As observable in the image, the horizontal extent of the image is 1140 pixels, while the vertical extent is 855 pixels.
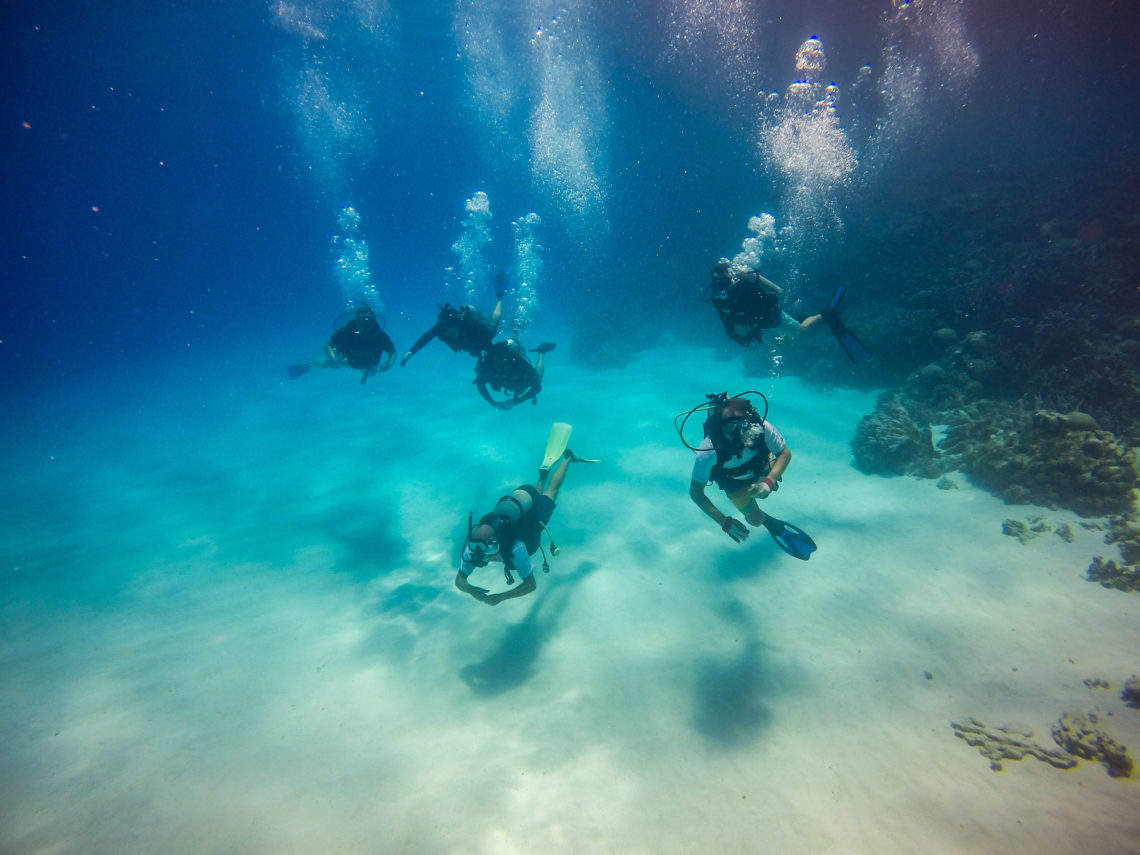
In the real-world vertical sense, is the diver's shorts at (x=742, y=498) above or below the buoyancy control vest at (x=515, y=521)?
above

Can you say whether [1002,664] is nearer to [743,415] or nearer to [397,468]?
[743,415]

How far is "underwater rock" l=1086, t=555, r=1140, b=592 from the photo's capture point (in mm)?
5379

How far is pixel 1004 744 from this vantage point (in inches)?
154

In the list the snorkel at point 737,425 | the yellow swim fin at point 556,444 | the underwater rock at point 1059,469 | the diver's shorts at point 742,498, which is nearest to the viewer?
the diver's shorts at point 742,498

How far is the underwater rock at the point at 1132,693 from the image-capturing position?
13.4 feet

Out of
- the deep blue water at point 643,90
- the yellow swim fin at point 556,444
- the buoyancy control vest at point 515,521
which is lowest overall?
the buoyancy control vest at point 515,521

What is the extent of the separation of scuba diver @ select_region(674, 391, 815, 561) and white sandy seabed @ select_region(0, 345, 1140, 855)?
154 centimetres

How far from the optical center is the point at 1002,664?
4.69 m

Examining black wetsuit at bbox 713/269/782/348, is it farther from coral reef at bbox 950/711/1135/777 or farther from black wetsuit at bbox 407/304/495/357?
coral reef at bbox 950/711/1135/777

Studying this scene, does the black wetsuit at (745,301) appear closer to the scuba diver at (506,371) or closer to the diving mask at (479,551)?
the diving mask at (479,551)

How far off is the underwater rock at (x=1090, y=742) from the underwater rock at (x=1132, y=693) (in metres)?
0.41

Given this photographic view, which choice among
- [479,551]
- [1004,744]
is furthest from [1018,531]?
[479,551]

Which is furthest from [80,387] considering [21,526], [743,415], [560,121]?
[743,415]

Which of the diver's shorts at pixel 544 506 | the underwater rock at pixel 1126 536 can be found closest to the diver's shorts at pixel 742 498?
the diver's shorts at pixel 544 506
